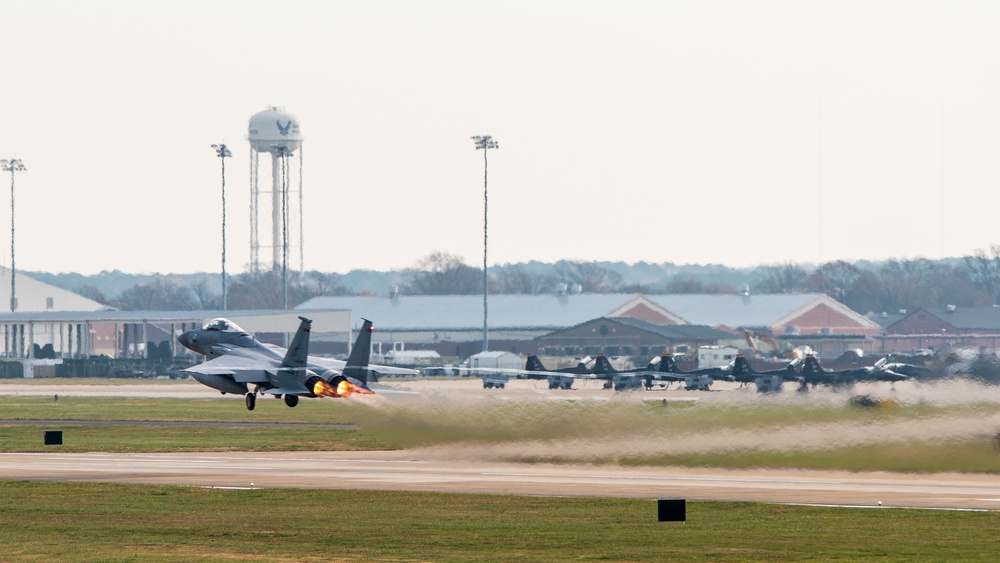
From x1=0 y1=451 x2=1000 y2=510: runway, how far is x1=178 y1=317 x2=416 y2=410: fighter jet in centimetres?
682

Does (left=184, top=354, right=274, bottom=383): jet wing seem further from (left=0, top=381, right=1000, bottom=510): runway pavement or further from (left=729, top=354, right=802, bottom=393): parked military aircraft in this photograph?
(left=729, top=354, right=802, bottom=393): parked military aircraft

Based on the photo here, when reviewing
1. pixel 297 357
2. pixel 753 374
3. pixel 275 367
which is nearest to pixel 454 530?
pixel 297 357

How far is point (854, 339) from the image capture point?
18012 cm

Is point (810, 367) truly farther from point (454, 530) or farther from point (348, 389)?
point (454, 530)

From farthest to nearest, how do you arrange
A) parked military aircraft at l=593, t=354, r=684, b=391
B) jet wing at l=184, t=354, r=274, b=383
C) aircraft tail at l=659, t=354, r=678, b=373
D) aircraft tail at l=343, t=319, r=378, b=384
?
aircraft tail at l=659, t=354, r=678, b=373 < parked military aircraft at l=593, t=354, r=684, b=391 < jet wing at l=184, t=354, r=274, b=383 < aircraft tail at l=343, t=319, r=378, b=384

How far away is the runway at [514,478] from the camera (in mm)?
43125

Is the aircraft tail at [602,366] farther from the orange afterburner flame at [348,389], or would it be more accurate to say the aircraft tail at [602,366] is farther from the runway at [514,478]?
the runway at [514,478]

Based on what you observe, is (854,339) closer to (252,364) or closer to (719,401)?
(252,364)

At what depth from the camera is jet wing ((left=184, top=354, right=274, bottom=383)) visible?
7125 centimetres

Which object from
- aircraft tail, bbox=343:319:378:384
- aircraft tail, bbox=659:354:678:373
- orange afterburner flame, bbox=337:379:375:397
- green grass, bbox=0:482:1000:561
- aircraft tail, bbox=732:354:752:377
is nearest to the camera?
green grass, bbox=0:482:1000:561

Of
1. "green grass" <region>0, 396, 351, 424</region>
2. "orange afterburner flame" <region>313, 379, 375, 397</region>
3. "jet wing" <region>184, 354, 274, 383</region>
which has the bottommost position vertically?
"green grass" <region>0, 396, 351, 424</region>

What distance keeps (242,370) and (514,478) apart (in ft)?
82.4

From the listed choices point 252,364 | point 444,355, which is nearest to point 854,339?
point 444,355

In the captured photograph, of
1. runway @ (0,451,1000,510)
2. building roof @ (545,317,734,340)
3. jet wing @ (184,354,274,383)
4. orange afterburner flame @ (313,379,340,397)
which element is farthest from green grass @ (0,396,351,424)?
building roof @ (545,317,734,340)
